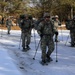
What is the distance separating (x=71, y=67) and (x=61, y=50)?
189 inches

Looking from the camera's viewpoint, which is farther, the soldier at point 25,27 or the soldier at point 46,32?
the soldier at point 25,27

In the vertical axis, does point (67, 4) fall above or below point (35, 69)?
above

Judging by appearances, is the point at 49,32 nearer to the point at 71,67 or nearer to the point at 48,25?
the point at 48,25

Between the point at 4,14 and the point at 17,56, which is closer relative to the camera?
the point at 17,56

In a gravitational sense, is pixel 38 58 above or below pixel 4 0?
below

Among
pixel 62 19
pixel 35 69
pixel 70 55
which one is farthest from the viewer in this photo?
pixel 62 19

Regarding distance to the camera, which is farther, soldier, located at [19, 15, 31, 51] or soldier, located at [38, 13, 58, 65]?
soldier, located at [19, 15, 31, 51]

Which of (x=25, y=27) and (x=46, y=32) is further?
(x=25, y=27)

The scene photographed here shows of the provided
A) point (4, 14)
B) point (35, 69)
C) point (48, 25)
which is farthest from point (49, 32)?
point (4, 14)

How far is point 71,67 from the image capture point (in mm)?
11430

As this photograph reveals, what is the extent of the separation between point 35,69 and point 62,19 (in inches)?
1763

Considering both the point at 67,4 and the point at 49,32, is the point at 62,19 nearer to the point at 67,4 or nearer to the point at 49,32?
the point at 67,4

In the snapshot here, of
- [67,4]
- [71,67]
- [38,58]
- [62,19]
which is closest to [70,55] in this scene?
[38,58]

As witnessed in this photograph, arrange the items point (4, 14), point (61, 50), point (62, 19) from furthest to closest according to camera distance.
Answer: point (62, 19), point (4, 14), point (61, 50)
